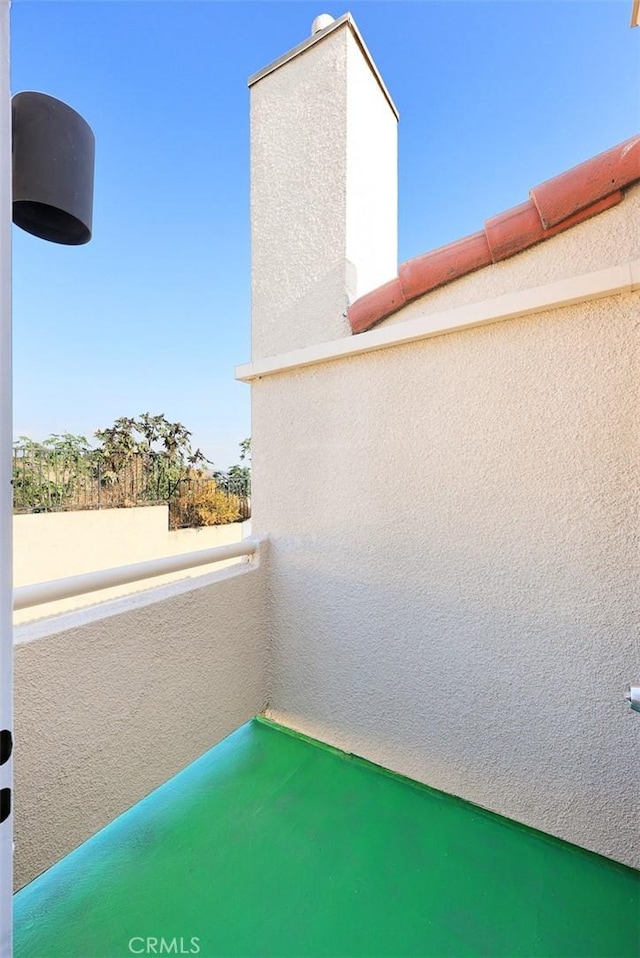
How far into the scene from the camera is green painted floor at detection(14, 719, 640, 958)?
1.41 m

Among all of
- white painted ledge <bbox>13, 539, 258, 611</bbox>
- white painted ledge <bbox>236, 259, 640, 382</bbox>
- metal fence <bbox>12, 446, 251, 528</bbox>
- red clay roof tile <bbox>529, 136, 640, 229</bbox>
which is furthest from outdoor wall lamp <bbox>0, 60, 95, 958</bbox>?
metal fence <bbox>12, 446, 251, 528</bbox>

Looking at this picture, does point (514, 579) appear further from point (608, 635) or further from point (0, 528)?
point (0, 528)

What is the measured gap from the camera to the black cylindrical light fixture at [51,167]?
0.80 m

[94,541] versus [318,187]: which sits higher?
[318,187]

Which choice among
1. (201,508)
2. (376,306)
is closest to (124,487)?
(201,508)

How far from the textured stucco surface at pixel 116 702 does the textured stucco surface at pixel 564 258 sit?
2.07 m

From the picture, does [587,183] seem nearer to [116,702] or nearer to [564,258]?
[564,258]

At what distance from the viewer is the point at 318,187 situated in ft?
8.48

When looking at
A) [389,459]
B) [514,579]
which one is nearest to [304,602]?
[389,459]

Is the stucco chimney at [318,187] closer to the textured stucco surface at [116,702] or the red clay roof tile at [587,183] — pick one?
the red clay roof tile at [587,183]

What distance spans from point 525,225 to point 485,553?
158 centimetres

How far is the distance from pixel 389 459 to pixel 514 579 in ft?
2.87

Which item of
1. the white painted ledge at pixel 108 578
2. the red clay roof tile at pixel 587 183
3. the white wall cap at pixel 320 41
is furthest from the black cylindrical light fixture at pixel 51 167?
the white wall cap at pixel 320 41

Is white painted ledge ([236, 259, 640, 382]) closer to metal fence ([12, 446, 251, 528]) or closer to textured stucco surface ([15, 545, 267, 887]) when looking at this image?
textured stucco surface ([15, 545, 267, 887])
